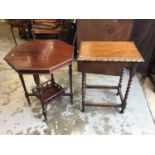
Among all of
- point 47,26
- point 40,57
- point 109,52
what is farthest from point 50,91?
point 47,26

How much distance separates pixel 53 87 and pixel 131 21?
1.18 m

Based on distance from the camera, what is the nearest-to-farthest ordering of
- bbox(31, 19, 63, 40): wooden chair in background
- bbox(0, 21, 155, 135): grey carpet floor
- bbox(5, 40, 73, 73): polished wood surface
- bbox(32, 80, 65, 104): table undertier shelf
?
bbox(5, 40, 73, 73): polished wood surface < bbox(0, 21, 155, 135): grey carpet floor < bbox(32, 80, 65, 104): table undertier shelf < bbox(31, 19, 63, 40): wooden chair in background

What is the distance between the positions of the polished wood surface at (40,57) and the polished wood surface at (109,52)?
0.46 ft

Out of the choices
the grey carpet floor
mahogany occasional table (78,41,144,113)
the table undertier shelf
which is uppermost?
mahogany occasional table (78,41,144,113)

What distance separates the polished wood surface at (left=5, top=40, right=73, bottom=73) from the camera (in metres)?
1.27

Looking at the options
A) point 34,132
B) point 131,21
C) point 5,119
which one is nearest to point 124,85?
point 131,21

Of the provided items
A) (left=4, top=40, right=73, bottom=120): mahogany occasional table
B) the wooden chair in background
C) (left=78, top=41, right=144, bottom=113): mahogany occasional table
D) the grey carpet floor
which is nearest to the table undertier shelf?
(left=4, top=40, right=73, bottom=120): mahogany occasional table

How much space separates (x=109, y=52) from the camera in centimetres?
144

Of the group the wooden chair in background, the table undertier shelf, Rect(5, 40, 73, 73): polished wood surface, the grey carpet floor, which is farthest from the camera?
the wooden chair in background

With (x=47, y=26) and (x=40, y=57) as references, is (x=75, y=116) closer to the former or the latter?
(x=40, y=57)

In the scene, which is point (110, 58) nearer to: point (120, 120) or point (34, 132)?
point (120, 120)

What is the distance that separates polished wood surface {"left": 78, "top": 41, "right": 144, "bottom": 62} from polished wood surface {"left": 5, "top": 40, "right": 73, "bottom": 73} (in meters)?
0.14

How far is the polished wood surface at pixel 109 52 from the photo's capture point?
1344 mm

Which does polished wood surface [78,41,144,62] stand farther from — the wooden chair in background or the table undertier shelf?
the wooden chair in background
